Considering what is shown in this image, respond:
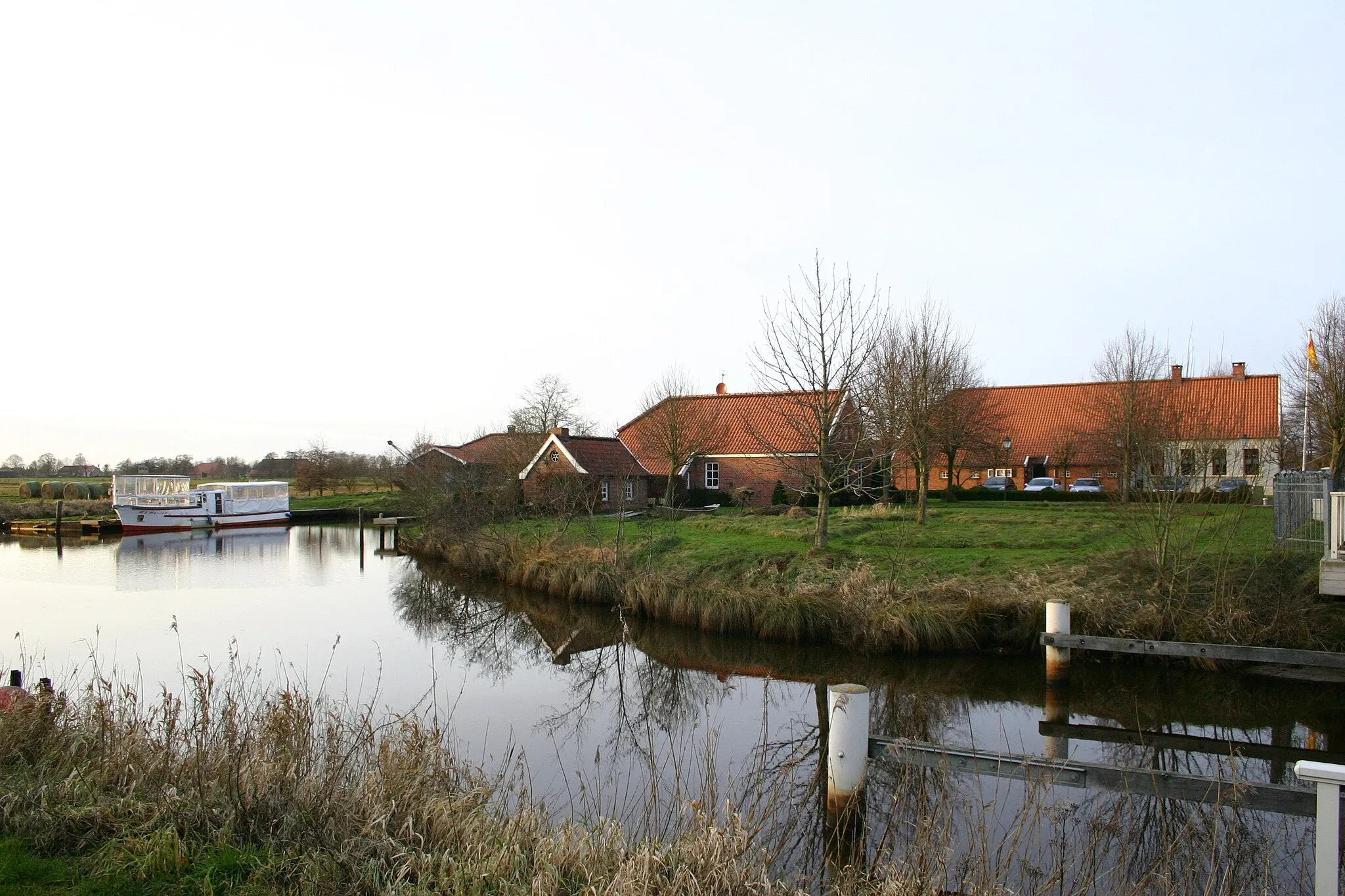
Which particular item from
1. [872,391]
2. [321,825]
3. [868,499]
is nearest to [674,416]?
[868,499]

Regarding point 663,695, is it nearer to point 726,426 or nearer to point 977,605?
point 977,605

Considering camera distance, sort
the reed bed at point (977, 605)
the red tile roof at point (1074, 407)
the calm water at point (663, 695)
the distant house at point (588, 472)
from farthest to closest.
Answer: the red tile roof at point (1074, 407), the distant house at point (588, 472), the reed bed at point (977, 605), the calm water at point (663, 695)

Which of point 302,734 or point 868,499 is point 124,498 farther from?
point 302,734

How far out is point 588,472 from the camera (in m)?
31.8

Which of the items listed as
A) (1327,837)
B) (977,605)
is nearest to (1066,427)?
(977,605)

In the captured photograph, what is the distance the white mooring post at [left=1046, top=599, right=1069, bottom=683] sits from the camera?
10702mm

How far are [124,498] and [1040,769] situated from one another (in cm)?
4259

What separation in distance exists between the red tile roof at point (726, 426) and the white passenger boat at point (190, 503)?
63.6 feet

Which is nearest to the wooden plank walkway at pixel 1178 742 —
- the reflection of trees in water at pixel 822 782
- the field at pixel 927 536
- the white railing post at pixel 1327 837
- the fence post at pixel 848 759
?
the reflection of trees in water at pixel 822 782

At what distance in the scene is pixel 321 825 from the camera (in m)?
4.98

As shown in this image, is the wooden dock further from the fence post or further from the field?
the fence post

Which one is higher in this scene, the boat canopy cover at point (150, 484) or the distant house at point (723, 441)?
the distant house at point (723, 441)

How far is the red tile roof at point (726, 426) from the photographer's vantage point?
34.5 meters

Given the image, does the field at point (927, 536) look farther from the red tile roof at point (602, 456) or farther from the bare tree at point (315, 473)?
the bare tree at point (315, 473)
